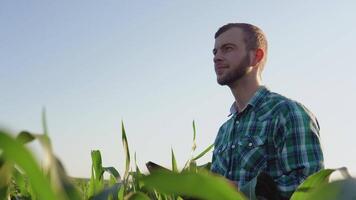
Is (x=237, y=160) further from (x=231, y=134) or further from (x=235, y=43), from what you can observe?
(x=235, y=43)

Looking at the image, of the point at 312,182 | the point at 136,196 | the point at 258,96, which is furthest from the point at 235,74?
the point at 136,196

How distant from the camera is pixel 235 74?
2.95 meters

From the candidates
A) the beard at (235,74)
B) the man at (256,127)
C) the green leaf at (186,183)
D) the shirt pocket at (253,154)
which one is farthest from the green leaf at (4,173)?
the beard at (235,74)

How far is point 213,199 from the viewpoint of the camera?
0.26 metres

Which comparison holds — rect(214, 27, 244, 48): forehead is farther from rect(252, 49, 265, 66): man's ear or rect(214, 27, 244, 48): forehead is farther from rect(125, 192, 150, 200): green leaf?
rect(125, 192, 150, 200): green leaf

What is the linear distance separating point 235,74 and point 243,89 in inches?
4.5

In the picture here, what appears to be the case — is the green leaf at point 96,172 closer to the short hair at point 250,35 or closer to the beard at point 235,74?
the beard at point 235,74

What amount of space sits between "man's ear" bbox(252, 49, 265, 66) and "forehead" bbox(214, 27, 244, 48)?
0.40 ft

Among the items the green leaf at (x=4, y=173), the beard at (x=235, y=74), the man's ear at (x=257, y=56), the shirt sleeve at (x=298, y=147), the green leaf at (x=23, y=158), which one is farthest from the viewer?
the man's ear at (x=257, y=56)

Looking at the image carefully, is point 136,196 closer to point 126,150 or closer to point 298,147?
point 126,150

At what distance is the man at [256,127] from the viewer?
7.29 feet

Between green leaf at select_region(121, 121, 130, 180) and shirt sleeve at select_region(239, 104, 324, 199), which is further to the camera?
shirt sleeve at select_region(239, 104, 324, 199)

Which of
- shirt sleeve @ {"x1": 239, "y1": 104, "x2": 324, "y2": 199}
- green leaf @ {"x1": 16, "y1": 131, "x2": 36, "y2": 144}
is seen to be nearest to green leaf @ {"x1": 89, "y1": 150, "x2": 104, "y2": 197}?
green leaf @ {"x1": 16, "y1": 131, "x2": 36, "y2": 144}

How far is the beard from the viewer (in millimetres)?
2943
